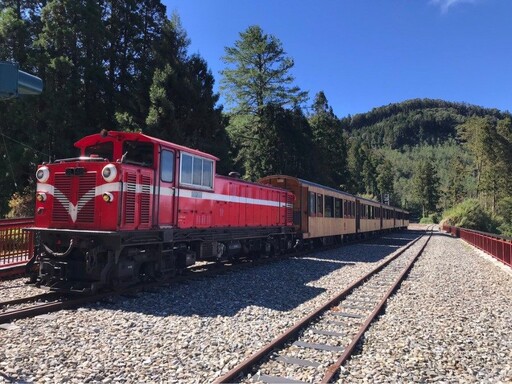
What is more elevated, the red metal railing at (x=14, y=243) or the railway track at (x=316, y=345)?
the red metal railing at (x=14, y=243)

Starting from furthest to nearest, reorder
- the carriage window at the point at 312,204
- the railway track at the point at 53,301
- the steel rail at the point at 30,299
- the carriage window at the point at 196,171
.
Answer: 1. the carriage window at the point at 312,204
2. the carriage window at the point at 196,171
3. the steel rail at the point at 30,299
4. the railway track at the point at 53,301

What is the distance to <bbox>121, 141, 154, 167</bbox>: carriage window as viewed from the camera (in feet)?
32.6

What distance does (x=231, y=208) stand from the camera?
1432 centimetres

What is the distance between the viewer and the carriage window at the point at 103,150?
9.98 meters

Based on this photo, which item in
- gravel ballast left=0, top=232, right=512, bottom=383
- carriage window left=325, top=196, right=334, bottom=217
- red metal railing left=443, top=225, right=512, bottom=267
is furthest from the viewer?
carriage window left=325, top=196, right=334, bottom=217

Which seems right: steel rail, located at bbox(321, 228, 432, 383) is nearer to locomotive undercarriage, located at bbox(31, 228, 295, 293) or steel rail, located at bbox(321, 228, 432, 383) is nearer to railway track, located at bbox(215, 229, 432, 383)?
railway track, located at bbox(215, 229, 432, 383)

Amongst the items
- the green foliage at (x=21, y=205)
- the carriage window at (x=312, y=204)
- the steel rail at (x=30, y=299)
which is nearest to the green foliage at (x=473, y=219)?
the carriage window at (x=312, y=204)

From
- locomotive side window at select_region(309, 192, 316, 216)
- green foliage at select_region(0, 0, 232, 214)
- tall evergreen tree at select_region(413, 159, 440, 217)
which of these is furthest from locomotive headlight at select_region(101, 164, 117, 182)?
tall evergreen tree at select_region(413, 159, 440, 217)

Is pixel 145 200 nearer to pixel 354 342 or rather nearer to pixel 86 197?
pixel 86 197

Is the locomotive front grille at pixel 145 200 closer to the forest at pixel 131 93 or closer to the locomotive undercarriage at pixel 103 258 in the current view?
the locomotive undercarriage at pixel 103 258

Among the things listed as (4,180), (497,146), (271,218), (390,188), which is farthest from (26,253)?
(390,188)

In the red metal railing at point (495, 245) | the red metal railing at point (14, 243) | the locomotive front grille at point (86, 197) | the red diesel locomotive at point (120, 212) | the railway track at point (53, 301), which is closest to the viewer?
the railway track at point (53, 301)

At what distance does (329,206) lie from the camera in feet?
81.8

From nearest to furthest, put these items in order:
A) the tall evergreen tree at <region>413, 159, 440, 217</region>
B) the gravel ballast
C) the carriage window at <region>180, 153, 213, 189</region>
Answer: the gravel ballast
the carriage window at <region>180, 153, 213, 189</region>
the tall evergreen tree at <region>413, 159, 440, 217</region>
